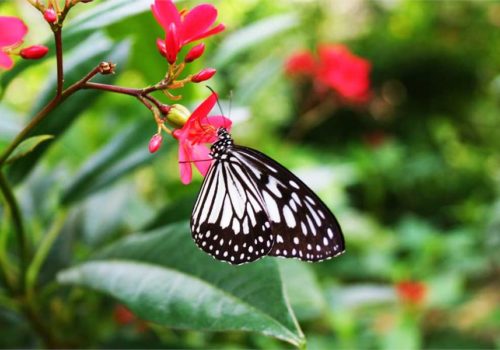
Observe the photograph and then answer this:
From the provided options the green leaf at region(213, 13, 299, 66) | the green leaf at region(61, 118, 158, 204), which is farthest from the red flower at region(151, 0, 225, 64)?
the green leaf at region(213, 13, 299, 66)

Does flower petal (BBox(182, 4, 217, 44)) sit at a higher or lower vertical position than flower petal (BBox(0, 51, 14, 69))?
higher

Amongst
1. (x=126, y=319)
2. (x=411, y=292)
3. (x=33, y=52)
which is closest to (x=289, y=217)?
(x=33, y=52)

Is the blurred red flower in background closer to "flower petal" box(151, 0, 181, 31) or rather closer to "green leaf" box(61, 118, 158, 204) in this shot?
"green leaf" box(61, 118, 158, 204)

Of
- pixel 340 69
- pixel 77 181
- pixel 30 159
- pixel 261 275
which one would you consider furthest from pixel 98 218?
pixel 340 69

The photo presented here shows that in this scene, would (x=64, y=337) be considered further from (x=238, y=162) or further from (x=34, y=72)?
(x=34, y=72)

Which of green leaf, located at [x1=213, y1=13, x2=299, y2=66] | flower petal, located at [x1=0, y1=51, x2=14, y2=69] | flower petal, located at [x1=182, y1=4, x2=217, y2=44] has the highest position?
green leaf, located at [x1=213, y1=13, x2=299, y2=66]

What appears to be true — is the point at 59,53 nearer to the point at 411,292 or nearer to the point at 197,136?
the point at 197,136

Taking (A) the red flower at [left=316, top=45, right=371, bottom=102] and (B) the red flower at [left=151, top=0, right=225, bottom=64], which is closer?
(B) the red flower at [left=151, top=0, right=225, bottom=64]
